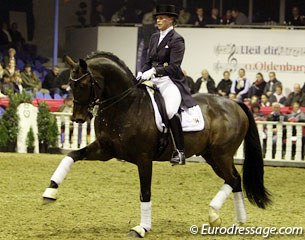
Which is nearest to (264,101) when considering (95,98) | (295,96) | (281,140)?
(295,96)

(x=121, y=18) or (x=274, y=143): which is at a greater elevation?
(x=121, y=18)

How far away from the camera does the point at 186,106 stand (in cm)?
984

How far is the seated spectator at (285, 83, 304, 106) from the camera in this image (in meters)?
20.7

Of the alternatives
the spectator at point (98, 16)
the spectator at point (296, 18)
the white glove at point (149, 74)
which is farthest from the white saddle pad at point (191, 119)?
the spectator at point (98, 16)

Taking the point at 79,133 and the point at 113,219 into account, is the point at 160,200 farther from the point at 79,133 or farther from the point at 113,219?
the point at 79,133

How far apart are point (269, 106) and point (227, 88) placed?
1.45m

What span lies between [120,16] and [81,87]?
17.4 m

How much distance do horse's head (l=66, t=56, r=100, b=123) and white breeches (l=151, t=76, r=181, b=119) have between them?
3.03 ft

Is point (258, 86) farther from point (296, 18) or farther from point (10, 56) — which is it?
point (10, 56)

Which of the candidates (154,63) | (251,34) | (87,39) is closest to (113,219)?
(154,63)

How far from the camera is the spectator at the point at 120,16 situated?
84.9 ft

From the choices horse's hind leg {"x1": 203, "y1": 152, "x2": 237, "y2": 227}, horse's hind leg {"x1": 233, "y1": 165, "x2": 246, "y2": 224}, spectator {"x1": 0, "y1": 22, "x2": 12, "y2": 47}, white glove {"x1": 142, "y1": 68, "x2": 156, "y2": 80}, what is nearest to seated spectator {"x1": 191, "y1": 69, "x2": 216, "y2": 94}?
spectator {"x1": 0, "y1": 22, "x2": 12, "y2": 47}

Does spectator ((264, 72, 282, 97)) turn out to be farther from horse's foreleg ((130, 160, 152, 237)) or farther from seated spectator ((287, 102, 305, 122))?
horse's foreleg ((130, 160, 152, 237))

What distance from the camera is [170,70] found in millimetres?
9523
